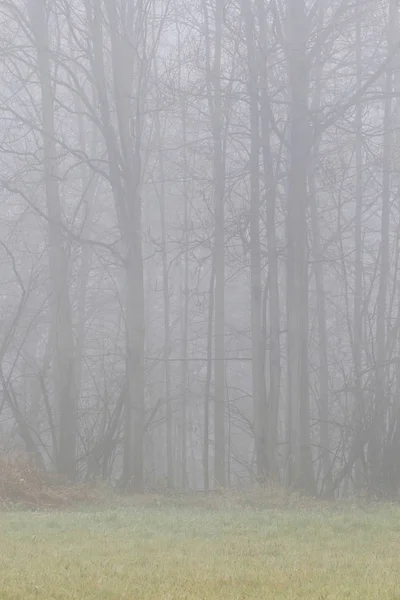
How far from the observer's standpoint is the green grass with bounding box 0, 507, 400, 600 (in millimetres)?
5996

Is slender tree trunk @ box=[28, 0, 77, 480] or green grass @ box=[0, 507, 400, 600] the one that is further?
slender tree trunk @ box=[28, 0, 77, 480]

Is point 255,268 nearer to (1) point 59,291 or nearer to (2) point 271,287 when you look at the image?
(2) point 271,287

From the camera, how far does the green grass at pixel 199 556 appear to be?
600cm

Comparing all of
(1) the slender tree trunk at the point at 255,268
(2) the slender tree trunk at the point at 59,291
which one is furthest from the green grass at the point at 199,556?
(2) the slender tree trunk at the point at 59,291

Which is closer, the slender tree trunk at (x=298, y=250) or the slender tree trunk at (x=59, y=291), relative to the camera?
the slender tree trunk at (x=298, y=250)

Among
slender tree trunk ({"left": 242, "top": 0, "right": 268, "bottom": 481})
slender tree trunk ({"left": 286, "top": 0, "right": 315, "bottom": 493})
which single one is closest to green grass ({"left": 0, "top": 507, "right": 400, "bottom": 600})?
slender tree trunk ({"left": 286, "top": 0, "right": 315, "bottom": 493})

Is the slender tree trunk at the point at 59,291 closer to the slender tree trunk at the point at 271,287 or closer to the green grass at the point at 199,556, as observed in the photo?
the slender tree trunk at the point at 271,287

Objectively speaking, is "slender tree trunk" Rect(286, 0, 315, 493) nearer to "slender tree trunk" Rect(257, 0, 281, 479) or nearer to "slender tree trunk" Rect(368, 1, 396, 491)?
"slender tree trunk" Rect(257, 0, 281, 479)

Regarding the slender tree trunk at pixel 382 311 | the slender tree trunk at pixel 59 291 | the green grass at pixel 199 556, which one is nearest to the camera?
the green grass at pixel 199 556

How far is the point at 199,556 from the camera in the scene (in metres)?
7.89

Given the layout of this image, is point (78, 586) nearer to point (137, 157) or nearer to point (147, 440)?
point (137, 157)

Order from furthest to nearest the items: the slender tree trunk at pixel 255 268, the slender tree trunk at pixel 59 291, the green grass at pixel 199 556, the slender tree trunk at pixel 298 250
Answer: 1. the slender tree trunk at pixel 59 291
2. the slender tree trunk at pixel 255 268
3. the slender tree trunk at pixel 298 250
4. the green grass at pixel 199 556

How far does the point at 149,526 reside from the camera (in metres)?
10.6

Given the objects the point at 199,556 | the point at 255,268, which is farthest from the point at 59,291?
the point at 199,556
